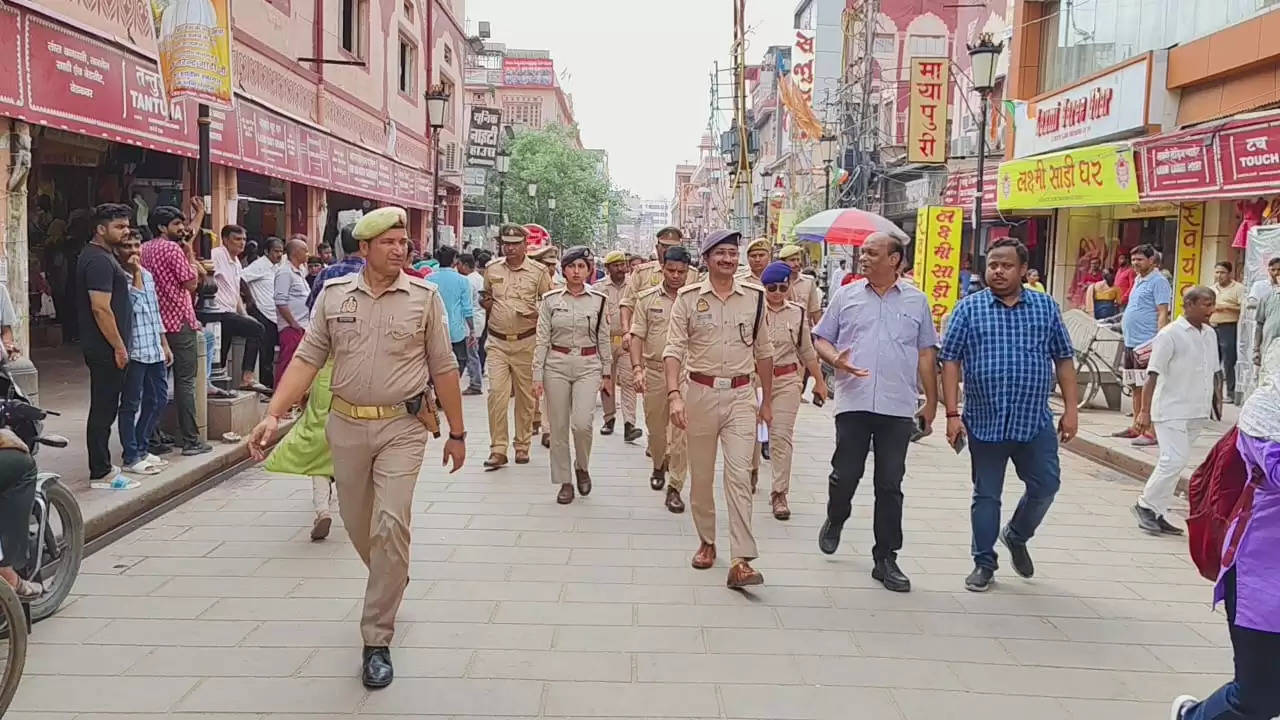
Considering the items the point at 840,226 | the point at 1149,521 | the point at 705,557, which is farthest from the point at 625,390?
the point at 1149,521

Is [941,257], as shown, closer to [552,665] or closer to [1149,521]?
[1149,521]

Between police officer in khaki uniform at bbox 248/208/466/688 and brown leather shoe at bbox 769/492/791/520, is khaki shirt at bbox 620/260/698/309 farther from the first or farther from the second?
police officer in khaki uniform at bbox 248/208/466/688

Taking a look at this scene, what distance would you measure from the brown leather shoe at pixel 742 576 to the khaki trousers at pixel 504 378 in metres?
3.61

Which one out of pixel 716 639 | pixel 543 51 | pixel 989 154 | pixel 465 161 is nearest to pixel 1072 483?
pixel 716 639

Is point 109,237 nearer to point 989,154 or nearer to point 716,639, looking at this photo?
point 716,639

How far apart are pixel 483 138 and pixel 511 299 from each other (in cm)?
2362

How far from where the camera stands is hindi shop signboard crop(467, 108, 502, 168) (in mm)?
30781

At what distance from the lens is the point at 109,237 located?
676 centimetres

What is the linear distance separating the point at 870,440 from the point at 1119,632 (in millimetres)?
1535

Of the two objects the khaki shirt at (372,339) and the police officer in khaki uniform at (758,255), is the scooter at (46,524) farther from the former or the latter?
the police officer in khaki uniform at (758,255)

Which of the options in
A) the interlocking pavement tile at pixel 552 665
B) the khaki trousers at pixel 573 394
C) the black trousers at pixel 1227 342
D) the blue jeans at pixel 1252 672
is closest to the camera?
the blue jeans at pixel 1252 672

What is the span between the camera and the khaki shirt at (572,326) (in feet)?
25.5

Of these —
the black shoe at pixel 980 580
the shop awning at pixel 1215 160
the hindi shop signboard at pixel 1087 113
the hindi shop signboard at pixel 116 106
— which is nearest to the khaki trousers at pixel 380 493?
the black shoe at pixel 980 580

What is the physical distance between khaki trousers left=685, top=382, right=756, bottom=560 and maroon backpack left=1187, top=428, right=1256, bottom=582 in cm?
242
